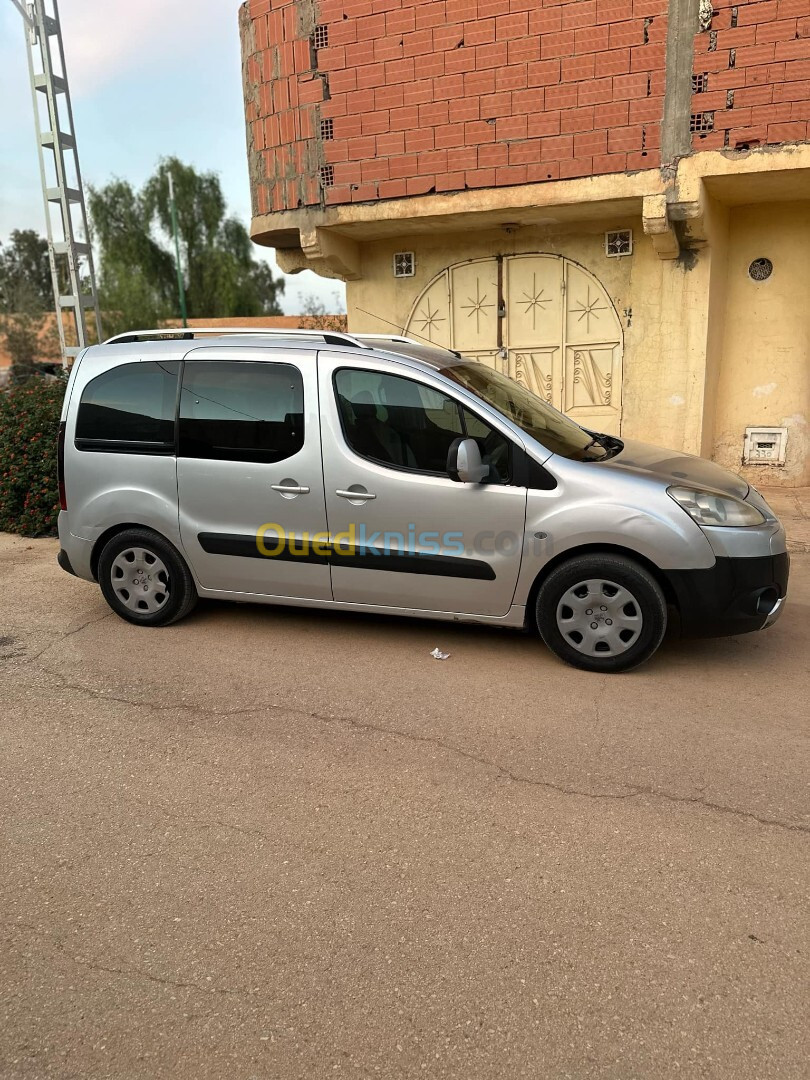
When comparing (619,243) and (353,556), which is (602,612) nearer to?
(353,556)

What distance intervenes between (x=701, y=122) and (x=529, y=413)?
475cm

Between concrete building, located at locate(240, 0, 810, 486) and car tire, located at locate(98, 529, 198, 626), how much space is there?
18.0ft

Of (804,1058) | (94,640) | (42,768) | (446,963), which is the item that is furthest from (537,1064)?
(94,640)

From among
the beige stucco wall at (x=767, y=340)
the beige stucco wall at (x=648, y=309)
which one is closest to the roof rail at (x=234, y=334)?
the beige stucco wall at (x=648, y=309)

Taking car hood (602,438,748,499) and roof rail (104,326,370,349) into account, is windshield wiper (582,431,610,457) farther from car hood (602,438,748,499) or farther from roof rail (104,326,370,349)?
roof rail (104,326,370,349)

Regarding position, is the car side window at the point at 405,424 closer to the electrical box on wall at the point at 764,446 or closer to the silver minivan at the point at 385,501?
the silver minivan at the point at 385,501

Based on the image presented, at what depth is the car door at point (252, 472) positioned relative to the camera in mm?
4574

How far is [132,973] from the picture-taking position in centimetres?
226

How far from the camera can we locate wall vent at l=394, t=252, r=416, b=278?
32.4 feet

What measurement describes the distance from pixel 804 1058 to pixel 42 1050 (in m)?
1.94

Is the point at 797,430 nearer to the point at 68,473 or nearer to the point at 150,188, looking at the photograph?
the point at 68,473

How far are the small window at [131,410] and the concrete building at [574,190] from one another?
4873 mm

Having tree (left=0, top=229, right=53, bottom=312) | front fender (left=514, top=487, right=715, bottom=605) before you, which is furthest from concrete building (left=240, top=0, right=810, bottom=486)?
tree (left=0, top=229, right=53, bottom=312)

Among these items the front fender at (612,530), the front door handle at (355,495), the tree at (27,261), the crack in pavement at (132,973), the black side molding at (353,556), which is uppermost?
the tree at (27,261)
